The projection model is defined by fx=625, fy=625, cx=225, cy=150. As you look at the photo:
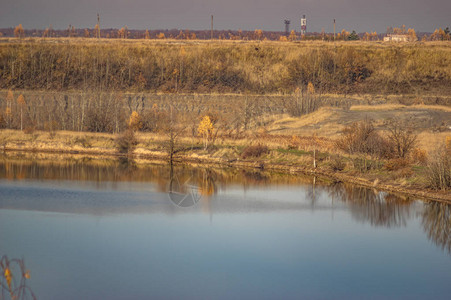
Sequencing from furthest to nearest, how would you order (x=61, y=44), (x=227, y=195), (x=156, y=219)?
1. (x=61, y=44)
2. (x=227, y=195)
3. (x=156, y=219)

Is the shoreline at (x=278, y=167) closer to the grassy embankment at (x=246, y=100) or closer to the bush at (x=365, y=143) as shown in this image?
the grassy embankment at (x=246, y=100)

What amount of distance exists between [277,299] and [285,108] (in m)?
42.4

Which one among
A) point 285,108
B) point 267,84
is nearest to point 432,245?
point 285,108

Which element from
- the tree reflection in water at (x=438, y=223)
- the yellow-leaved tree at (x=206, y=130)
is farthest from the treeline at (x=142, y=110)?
the tree reflection in water at (x=438, y=223)

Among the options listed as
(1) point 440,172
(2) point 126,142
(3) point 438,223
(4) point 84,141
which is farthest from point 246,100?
(3) point 438,223

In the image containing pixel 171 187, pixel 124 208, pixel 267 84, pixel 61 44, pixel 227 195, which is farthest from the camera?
pixel 61 44

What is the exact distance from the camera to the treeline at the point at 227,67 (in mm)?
68250

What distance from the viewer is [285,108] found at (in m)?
56.0

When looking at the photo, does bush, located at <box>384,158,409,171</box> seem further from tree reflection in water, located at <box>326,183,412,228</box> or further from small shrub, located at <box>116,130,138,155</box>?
small shrub, located at <box>116,130,138,155</box>

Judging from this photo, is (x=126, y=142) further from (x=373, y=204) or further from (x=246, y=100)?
(x=373, y=204)

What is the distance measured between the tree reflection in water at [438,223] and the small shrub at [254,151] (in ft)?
41.7

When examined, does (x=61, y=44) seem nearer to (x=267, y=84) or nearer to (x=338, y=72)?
(x=267, y=84)

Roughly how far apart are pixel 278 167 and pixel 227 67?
40779mm

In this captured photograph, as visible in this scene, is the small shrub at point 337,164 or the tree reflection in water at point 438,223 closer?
the tree reflection in water at point 438,223
